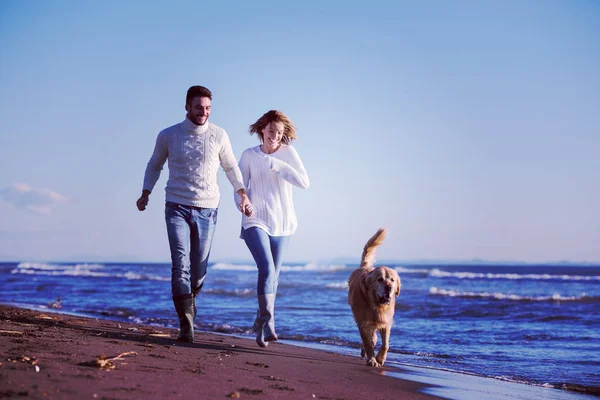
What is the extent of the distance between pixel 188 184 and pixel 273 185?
88 cm

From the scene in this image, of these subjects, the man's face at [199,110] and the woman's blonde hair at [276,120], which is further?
the woman's blonde hair at [276,120]

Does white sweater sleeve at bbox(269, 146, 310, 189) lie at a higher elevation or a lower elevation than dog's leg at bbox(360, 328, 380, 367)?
higher

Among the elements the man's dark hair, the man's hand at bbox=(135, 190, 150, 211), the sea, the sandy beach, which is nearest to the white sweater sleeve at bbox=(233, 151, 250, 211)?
the man's dark hair

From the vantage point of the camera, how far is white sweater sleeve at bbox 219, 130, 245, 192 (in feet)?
18.1

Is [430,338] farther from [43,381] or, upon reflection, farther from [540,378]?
[43,381]

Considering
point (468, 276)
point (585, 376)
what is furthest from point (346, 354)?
point (468, 276)

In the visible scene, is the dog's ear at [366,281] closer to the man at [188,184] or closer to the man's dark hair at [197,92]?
the man at [188,184]

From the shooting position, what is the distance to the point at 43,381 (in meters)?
2.96

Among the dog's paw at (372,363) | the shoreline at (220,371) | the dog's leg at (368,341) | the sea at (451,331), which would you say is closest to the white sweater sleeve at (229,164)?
the shoreline at (220,371)

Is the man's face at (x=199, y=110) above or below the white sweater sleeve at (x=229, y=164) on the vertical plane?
above

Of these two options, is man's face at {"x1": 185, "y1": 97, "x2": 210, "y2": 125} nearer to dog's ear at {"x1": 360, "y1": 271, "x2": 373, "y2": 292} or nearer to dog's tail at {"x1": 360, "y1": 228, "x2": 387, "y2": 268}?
dog's ear at {"x1": 360, "y1": 271, "x2": 373, "y2": 292}

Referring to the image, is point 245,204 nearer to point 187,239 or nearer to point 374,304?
point 187,239

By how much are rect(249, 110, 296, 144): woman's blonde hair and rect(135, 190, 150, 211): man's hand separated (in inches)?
50.3

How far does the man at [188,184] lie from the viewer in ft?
17.4
